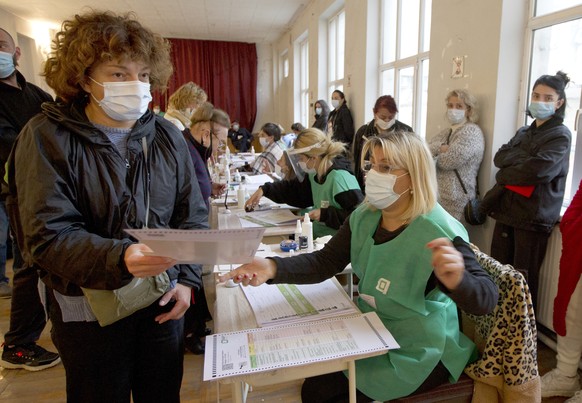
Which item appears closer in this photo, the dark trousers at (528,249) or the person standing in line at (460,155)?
the dark trousers at (528,249)

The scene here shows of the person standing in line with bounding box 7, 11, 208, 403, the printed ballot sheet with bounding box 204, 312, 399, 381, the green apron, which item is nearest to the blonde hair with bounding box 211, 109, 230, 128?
the green apron

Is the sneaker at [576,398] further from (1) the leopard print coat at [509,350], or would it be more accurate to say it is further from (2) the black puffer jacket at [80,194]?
(2) the black puffer jacket at [80,194]

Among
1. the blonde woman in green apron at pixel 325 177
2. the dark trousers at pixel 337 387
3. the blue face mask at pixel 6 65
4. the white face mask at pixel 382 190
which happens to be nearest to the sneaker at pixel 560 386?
the dark trousers at pixel 337 387

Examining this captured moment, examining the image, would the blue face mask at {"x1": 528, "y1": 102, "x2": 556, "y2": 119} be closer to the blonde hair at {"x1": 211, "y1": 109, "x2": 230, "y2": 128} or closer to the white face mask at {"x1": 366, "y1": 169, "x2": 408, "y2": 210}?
the white face mask at {"x1": 366, "y1": 169, "x2": 408, "y2": 210}

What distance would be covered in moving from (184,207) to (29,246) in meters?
0.41

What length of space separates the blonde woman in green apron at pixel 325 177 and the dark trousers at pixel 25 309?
1585 millimetres


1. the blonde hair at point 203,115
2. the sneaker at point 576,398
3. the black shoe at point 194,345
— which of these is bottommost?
the black shoe at point 194,345

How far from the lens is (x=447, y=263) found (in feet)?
3.21

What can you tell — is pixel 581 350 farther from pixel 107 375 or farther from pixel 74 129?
pixel 74 129

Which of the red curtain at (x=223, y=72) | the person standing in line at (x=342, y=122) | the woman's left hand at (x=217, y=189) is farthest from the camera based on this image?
the red curtain at (x=223, y=72)

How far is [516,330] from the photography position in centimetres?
119

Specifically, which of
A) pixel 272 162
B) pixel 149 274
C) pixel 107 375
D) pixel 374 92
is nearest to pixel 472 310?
pixel 149 274

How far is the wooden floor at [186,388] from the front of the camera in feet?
6.54

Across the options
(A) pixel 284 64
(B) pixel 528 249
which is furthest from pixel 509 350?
(A) pixel 284 64
